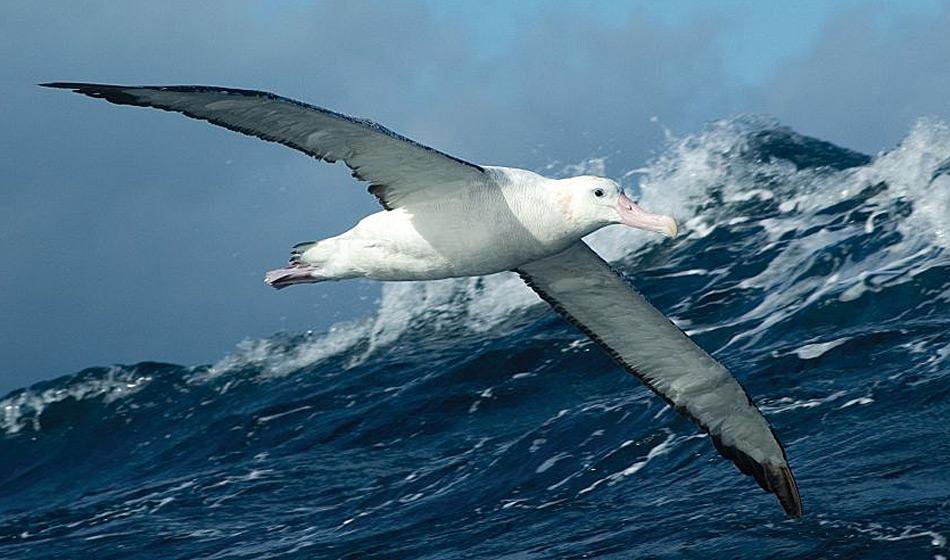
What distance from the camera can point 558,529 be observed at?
31.3 ft

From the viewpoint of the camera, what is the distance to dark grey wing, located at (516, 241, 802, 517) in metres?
8.73

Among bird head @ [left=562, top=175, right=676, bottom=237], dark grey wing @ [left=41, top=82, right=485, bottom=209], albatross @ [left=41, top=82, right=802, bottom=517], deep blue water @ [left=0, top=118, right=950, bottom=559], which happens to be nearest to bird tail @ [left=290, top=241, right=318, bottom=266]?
albatross @ [left=41, top=82, right=802, bottom=517]

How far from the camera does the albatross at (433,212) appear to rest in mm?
7152

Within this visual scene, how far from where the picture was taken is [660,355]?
894 cm

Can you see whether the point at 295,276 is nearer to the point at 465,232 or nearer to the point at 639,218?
the point at 465,232

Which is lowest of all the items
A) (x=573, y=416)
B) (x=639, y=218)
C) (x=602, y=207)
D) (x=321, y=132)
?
(x=573, y=416)

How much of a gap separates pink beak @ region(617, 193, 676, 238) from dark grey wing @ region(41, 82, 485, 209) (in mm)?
856

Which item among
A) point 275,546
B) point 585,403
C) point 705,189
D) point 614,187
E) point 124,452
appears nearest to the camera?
point 614,187

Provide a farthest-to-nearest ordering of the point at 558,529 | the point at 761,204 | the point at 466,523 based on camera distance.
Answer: the point at 761,204 < the point at 466,523 < the point at 558,529

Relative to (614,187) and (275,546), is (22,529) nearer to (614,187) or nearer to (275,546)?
(275,546)

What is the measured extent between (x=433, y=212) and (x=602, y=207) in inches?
39.0

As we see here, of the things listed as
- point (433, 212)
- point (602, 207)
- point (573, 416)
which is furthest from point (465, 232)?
point (573, 416)

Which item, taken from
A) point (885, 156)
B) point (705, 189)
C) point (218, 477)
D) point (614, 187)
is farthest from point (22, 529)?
point (885, 156)

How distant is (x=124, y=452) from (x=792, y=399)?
31.0ft
